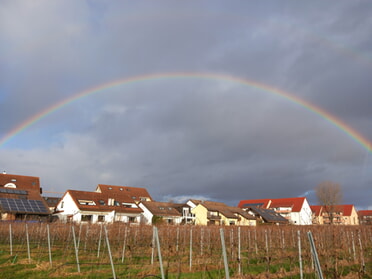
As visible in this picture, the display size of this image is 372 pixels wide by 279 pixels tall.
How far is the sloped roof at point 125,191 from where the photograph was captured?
5085cm

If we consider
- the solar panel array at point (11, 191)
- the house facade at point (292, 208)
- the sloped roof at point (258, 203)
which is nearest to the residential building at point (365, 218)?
the house facade at point (292, 208)

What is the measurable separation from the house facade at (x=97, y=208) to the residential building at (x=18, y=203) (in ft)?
11.1

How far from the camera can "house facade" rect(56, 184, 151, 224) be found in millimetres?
42062

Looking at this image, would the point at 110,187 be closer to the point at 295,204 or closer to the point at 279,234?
the point at 279,234

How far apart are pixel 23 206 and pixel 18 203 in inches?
31.0

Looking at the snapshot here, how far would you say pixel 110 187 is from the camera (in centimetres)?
5394

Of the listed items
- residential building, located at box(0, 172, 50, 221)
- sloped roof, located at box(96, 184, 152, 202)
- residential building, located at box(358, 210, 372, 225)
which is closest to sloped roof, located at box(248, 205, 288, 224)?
residential building, located at box(358, 210, 372, 225)

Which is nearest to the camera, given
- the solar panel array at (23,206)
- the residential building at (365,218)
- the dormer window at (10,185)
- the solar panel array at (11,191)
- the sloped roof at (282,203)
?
the solar panel array at (23,206)

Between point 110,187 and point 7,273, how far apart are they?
43.0 meters

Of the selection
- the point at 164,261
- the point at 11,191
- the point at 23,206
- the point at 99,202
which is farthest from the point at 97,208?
the point at 164,261

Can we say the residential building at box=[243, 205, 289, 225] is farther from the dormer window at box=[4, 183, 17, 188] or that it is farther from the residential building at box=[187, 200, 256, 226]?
the dormer window at box=[4, 183, 17, 188]

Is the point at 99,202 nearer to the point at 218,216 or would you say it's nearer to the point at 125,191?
the point at 125,191

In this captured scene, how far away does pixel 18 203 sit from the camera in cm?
3747

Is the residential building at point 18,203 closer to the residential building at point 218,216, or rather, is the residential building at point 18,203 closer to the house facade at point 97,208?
the house facade at point 97,208
